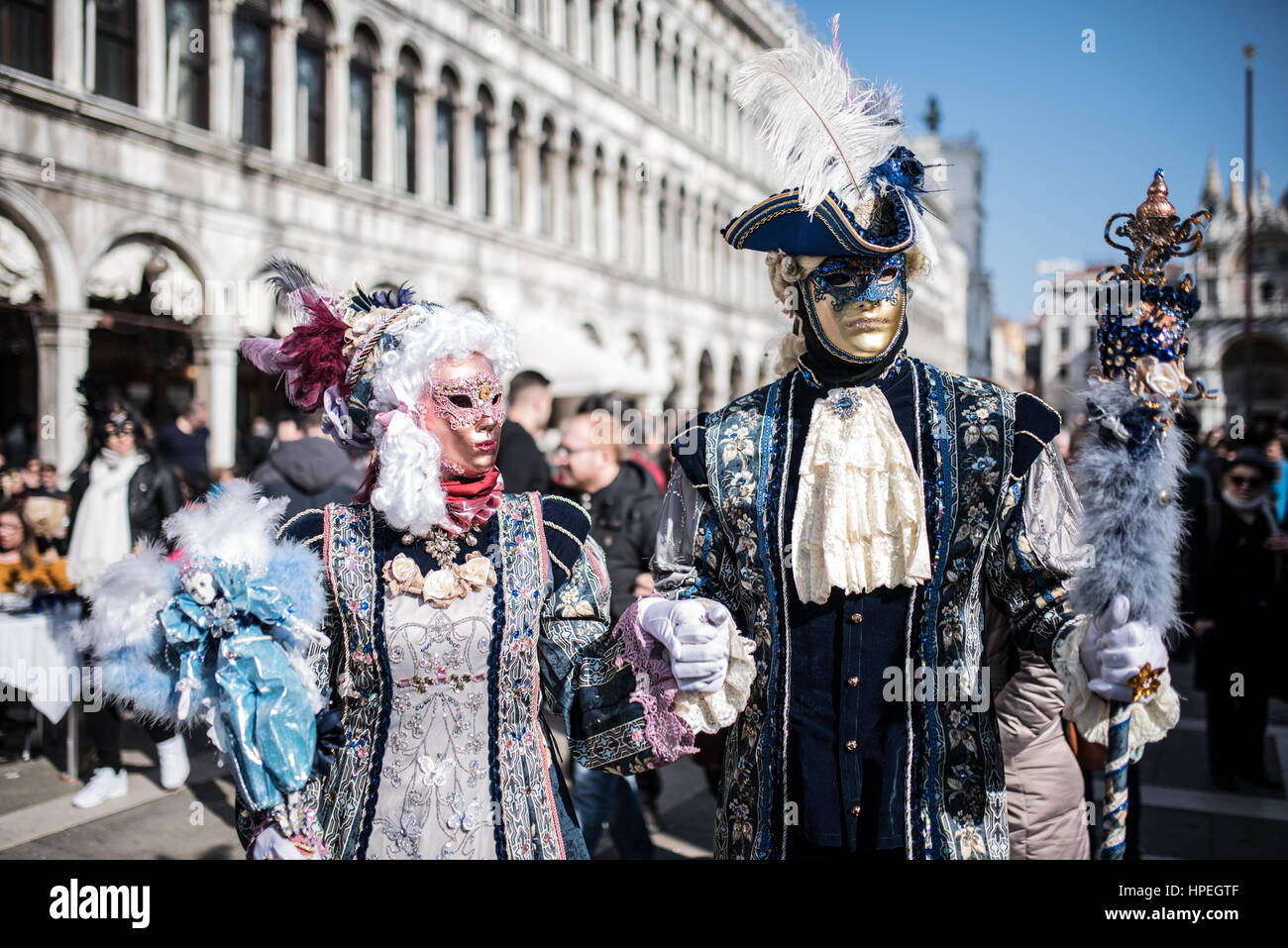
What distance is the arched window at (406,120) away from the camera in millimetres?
16609

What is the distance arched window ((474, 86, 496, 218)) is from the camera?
18.7 metres

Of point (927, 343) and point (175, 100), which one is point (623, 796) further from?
point (927, 343)

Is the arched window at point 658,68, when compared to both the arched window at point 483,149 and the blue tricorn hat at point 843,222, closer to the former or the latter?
the arched window at point 483,149

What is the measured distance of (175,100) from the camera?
41.2 feet

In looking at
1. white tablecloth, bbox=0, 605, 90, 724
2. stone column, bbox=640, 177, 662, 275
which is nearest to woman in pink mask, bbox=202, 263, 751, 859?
white tablecloth, bbox=0, 605, 90, 724

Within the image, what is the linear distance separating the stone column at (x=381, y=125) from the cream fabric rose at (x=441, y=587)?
14915 mm

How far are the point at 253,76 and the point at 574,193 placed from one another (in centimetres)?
903

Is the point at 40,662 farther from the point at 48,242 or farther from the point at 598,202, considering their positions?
the point at 598,202

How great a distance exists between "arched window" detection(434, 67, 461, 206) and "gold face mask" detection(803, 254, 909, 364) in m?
16.4

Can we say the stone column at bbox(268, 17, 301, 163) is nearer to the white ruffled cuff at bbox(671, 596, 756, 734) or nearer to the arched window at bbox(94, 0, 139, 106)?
the arched window at bbox(94, 0, 139, 106)

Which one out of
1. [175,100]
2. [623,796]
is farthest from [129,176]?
[623,796]

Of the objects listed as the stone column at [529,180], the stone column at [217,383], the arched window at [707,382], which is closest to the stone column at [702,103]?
the arched window at [707,382]

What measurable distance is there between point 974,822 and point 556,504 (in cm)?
119

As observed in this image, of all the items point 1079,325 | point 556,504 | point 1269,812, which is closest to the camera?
point 556,504
